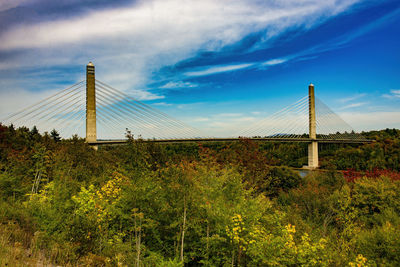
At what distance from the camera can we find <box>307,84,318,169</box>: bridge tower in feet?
123

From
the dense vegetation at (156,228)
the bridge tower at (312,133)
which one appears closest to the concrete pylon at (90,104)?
the dense vegetation at (156,228)

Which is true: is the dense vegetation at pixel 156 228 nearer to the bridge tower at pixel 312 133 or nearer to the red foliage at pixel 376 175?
the red foliage at pixel 376 175

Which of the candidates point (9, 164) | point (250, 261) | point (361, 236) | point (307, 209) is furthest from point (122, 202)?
point (307, 209)

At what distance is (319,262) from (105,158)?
501 inches

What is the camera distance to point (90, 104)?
84.1ft

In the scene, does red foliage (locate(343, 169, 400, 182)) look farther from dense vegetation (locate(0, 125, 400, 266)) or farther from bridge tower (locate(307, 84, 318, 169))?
bridge tower (locate(307, 84, 318, 169))

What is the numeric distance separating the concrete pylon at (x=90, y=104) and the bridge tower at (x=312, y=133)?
2999 centimetres

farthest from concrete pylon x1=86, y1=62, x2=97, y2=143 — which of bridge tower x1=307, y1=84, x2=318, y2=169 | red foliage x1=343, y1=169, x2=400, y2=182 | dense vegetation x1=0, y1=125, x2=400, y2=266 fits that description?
bridge tower x1=307, y1=84, x2=318, y2=169

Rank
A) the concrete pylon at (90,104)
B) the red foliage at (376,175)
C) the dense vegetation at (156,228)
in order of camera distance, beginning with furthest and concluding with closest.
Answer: the concrete pylon at (90,104) < the red foliage at (376,175) < the dense vegetation at (156,228)

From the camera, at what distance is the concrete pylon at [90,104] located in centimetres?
2400

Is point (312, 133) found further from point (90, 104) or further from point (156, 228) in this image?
point (156, 228)

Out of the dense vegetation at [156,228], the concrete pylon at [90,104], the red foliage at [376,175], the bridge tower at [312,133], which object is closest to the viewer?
the dense vegetation at [156,228]

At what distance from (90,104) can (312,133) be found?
3360 cm

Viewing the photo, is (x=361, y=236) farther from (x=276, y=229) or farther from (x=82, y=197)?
(x=82, y=197)
